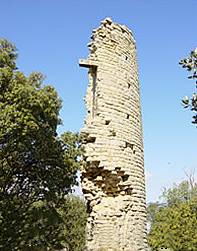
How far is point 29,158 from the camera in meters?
14.5

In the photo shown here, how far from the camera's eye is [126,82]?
1368 cm

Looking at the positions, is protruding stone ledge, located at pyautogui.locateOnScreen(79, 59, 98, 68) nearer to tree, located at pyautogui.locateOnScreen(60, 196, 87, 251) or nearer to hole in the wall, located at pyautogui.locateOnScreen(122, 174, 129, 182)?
hole in the wall, located at pyautogui.locateOnScreen(122, 174, 129, 182)

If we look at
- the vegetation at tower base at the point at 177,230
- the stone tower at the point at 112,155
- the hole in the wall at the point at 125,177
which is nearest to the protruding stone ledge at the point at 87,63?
the stone tower at the point at 112,155

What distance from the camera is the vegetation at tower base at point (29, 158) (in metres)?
12.7

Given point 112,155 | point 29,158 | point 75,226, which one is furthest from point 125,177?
point 75,226

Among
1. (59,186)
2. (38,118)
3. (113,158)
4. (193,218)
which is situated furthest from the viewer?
(193,218)

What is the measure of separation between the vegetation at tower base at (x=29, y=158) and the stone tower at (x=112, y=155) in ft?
4.93

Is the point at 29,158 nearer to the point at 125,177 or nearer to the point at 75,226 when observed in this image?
the point at 125,177

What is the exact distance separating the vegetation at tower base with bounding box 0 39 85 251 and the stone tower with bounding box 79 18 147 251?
150 cm

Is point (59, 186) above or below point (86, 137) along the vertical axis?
below

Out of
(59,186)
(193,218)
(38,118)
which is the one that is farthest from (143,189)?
(193,218)

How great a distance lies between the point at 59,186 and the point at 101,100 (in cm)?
373

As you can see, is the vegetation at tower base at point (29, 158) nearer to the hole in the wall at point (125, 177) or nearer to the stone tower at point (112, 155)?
the stone tower at point (112, 155)

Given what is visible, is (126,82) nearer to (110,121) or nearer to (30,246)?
(110,121)
